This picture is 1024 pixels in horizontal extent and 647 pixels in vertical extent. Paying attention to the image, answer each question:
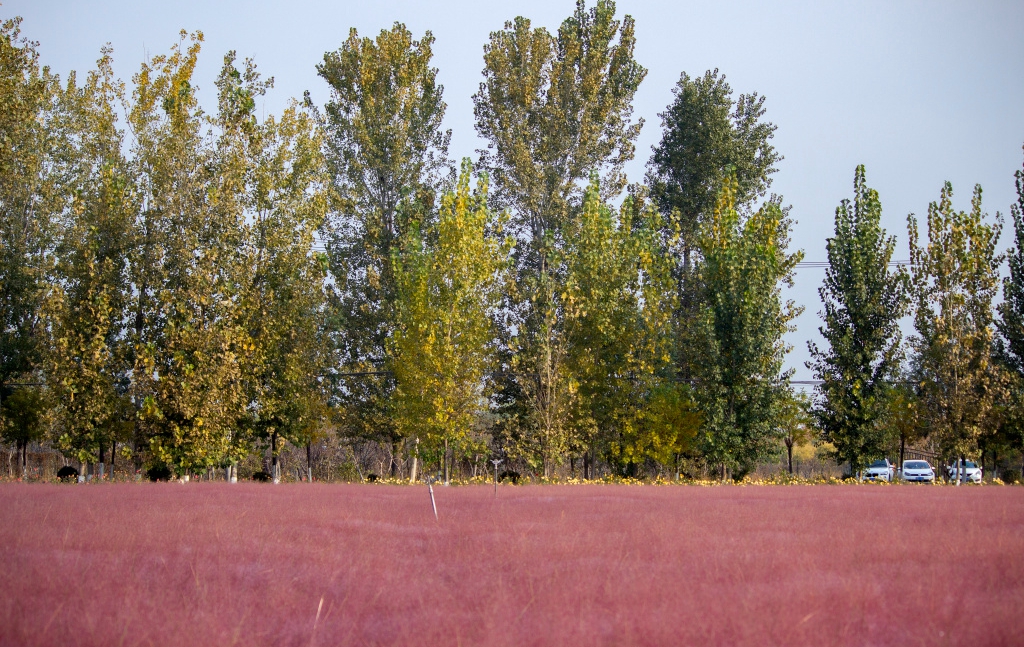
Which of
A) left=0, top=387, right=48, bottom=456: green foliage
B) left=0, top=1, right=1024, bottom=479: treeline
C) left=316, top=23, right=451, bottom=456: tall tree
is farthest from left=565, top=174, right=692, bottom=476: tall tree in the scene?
left=0, top=387, right=48, bottom=456: green foliage

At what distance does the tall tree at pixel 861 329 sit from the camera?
3297cm

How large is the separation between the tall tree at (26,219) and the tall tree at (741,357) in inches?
933

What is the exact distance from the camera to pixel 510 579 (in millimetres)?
7629

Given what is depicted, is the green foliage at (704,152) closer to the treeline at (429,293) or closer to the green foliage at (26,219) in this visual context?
the treeline at (429,293)

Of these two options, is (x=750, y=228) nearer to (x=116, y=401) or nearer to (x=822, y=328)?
(x=822, y=328)

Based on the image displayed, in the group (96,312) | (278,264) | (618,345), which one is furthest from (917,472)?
(96,312)

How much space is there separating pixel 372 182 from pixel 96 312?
12.5m

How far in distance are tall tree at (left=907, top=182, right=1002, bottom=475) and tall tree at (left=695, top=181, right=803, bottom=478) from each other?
6145 millimetres

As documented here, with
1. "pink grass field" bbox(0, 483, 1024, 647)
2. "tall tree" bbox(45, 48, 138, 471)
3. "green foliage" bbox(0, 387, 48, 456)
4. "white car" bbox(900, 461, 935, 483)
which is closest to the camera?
"pink grass field" bbox(0, 483, 1024, 647)

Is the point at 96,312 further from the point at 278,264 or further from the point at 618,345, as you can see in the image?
the point at 618,345

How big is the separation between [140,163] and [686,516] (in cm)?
2459

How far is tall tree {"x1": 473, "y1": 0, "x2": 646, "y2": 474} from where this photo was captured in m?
36.9

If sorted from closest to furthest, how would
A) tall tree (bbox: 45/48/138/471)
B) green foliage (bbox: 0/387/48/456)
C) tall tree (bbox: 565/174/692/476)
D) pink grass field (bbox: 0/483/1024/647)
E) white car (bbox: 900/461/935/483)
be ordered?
pink grass field (bbox: 0/483/1024/647) < tall tree (bbox: 45/48/138/471) < tall tree (bbox: 565/174/692/476) < green foliage (bbox: 0/387/48/456) < white car (bbox: 900/461/935/483)

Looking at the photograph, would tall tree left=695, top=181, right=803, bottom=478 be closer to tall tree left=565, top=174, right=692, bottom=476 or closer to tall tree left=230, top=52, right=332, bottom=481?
tall tree left=565, top=174, right=692, bottom=476
